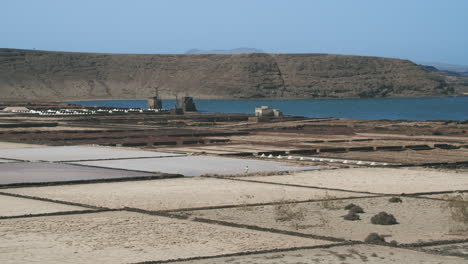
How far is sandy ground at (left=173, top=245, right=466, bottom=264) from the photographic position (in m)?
11.5

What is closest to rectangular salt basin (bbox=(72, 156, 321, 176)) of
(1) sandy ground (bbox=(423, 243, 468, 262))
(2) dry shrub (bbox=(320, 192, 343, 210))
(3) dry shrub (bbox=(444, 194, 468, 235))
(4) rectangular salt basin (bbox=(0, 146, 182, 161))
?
(4) rectangular salt basin (bbox=(0, 146, 182, 161))

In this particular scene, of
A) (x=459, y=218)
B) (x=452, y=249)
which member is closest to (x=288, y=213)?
(x=459, y=218)

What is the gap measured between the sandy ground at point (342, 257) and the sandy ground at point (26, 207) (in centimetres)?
525

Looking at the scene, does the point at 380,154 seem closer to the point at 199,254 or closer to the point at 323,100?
the point at 199,254

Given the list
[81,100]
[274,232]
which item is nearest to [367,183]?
[274,232]

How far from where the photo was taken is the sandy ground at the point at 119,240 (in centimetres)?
1196

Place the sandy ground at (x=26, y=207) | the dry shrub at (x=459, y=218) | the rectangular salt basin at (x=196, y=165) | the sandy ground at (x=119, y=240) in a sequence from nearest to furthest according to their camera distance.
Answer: the sandy ground at (x=119, y=240) < the dry shrub at (x=459, y=218) < the sandy ground at (x=26, y=207) < the rectangular salt basin at (x=196, y=165)

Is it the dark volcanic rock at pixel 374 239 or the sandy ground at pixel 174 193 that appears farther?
the sandy ground at pixel 174 193

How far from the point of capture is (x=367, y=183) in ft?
67.7

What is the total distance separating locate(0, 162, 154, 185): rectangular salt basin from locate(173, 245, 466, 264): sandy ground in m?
10.0

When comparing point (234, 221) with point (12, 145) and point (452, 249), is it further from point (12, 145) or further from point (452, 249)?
point (12, 145)

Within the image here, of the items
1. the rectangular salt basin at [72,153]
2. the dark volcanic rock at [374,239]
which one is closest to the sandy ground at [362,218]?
the dark volcanic rock at [374,239]

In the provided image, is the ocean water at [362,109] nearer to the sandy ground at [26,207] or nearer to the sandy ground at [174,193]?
the sandy ground at [174,193]

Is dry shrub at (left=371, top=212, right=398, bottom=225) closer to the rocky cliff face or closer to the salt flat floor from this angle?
the salt flat floor
